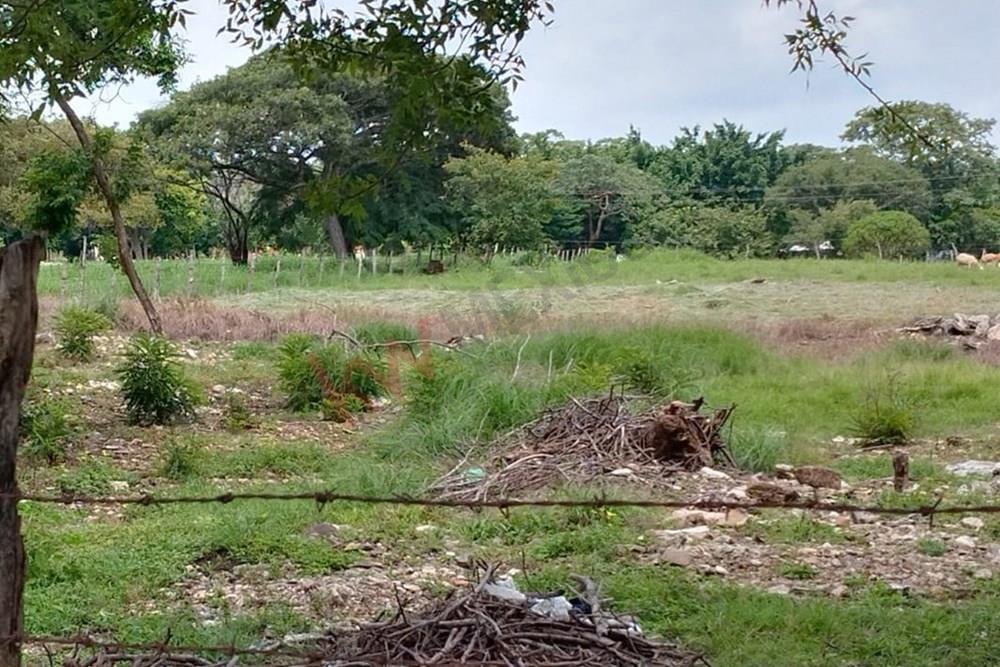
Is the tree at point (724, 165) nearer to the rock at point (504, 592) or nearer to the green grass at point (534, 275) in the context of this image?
the green grass at point (534, 275)

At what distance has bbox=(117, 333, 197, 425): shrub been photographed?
317 inches

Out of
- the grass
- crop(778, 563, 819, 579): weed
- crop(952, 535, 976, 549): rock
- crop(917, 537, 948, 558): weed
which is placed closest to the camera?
the grass

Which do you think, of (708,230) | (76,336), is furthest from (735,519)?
(708,230)

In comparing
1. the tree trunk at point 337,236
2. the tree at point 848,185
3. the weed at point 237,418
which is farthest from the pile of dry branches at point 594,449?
the tree at point 848,185

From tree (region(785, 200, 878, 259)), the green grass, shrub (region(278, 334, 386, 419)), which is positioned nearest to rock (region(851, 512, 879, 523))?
shrub (region(278, 334, 386, 419))

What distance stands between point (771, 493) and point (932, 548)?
1.08 m

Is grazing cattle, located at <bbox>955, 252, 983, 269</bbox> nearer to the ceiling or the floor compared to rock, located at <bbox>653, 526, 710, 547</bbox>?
nearer to the ceiling

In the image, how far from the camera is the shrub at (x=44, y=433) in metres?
6.71

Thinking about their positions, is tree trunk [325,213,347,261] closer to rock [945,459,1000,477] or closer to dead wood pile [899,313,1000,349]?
dead wood pile [899,313,1000,349]

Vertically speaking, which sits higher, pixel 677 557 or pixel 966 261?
pixel 966 261

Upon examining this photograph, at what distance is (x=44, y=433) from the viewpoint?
6793 mm

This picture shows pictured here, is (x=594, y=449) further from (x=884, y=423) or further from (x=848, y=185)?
(x=848, y=185)

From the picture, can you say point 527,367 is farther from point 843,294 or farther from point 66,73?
point 843,294

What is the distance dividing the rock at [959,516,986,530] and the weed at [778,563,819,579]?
1.13 m
